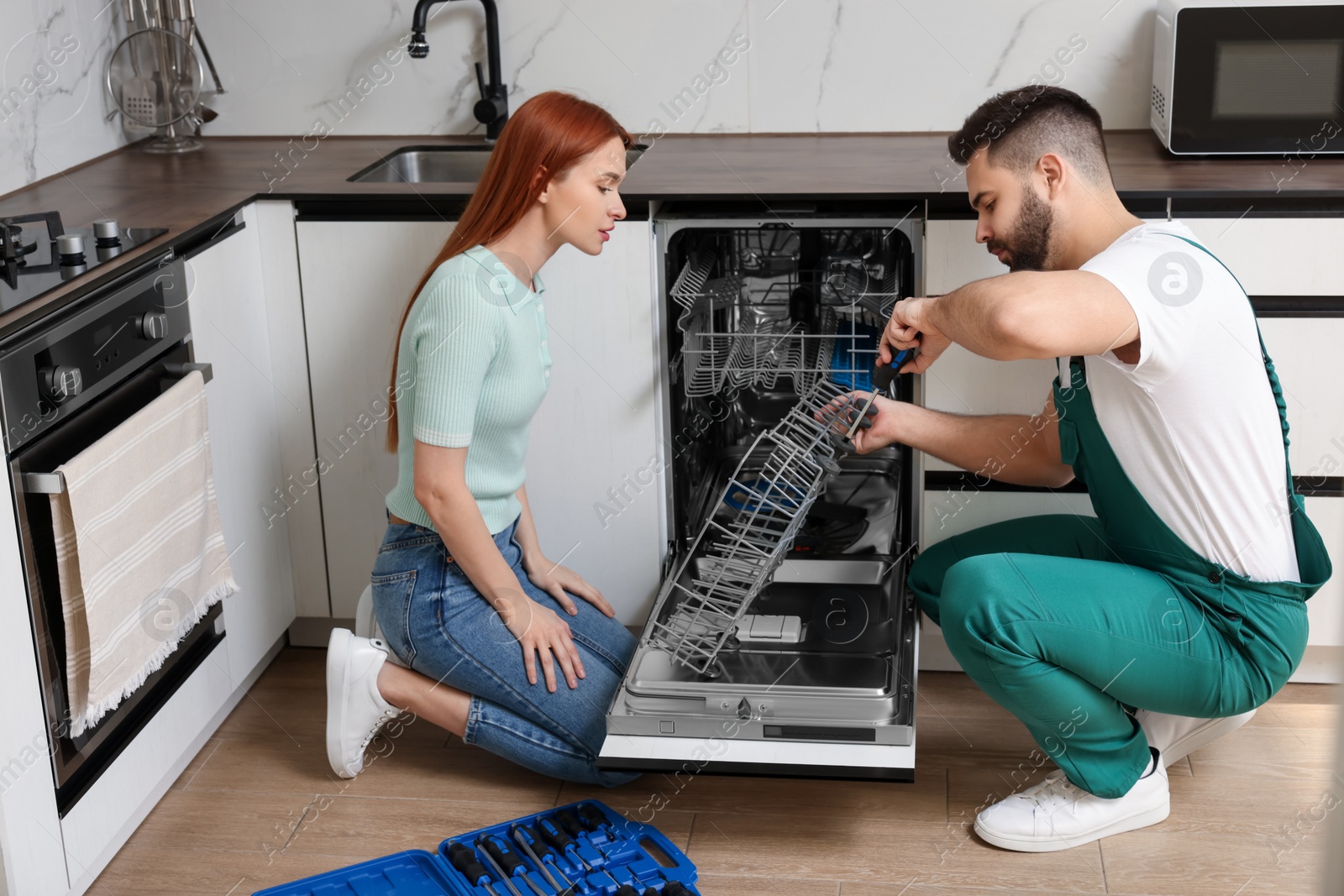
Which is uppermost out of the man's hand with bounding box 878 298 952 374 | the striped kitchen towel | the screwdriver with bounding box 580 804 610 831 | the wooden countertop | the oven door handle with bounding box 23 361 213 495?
the wooden countertop

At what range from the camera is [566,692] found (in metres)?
2.03

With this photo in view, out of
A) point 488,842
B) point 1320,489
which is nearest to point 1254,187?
point 1320,489

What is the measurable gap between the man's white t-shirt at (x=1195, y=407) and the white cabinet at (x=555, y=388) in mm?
720

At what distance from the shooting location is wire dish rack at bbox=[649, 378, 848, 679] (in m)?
1.96

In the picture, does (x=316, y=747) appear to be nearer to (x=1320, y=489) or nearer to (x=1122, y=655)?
(x=1122, y=655)

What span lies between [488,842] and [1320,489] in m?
1.41

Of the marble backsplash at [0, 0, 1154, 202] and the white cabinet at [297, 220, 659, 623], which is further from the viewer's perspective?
the marble backsplash at [0, 0, 1154, 202]

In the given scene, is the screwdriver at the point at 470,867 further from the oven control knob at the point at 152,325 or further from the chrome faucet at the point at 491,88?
the chrome faucet at the point at 491,88

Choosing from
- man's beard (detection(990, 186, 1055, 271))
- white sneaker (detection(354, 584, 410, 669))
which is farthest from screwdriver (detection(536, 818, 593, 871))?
man's beard (detection(990, 186, 1055, 271))

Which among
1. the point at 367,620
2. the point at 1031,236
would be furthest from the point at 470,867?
the point at 1031,236

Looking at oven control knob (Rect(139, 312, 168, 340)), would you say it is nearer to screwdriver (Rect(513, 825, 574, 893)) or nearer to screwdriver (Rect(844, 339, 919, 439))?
screwdriver (Rect(513, 825, 574, 893))

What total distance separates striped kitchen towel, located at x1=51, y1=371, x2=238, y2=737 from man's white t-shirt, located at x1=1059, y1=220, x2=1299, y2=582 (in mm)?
1254

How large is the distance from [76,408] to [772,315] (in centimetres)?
111

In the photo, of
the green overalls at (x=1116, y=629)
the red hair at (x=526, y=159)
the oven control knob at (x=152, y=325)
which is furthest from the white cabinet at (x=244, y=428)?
the green overalls at (x=1116, y=629)
